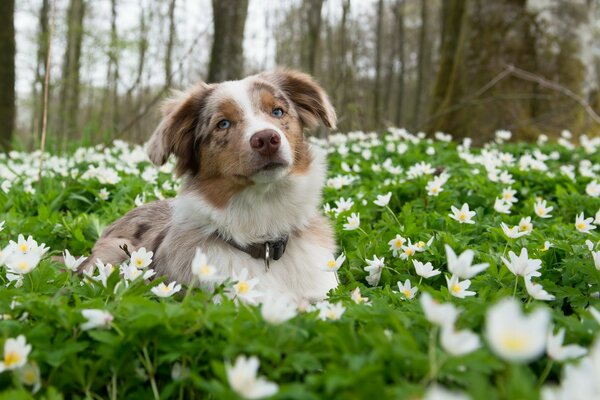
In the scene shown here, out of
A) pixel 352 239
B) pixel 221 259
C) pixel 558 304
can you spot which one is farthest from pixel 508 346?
pixel 352 239

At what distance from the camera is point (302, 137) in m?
4.37

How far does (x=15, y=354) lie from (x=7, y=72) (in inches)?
458

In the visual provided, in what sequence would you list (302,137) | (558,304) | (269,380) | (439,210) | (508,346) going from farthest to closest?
1. (439,210)
2. (302,137)
3. (558,304)
4. (269,380)
5. (508,346)

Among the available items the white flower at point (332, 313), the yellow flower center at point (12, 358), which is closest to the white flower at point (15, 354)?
the yellow flower center at point (12, 358)

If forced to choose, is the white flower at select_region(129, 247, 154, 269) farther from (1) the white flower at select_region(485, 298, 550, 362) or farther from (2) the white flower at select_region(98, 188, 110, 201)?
(2) the white flower at select_region(98, 188, 110, 201)

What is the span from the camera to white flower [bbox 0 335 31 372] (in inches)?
76.0

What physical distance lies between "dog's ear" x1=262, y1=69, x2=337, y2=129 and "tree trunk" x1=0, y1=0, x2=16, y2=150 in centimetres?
911

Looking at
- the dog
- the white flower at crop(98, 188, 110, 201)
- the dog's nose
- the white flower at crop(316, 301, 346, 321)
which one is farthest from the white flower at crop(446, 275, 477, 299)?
the white flower at crop(98, 188, 110, 201)

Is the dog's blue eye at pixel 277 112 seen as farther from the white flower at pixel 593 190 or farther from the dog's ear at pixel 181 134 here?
the white flower at pixel 593 190

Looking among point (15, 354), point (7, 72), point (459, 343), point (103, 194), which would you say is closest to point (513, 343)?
point (459, 343)

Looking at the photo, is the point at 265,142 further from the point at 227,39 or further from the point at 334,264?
the point at 227,39

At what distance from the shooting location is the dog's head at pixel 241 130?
370 cm

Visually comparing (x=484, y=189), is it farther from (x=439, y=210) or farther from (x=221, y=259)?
(x=221, y=259)

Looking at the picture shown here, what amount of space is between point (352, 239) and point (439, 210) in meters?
1.06
